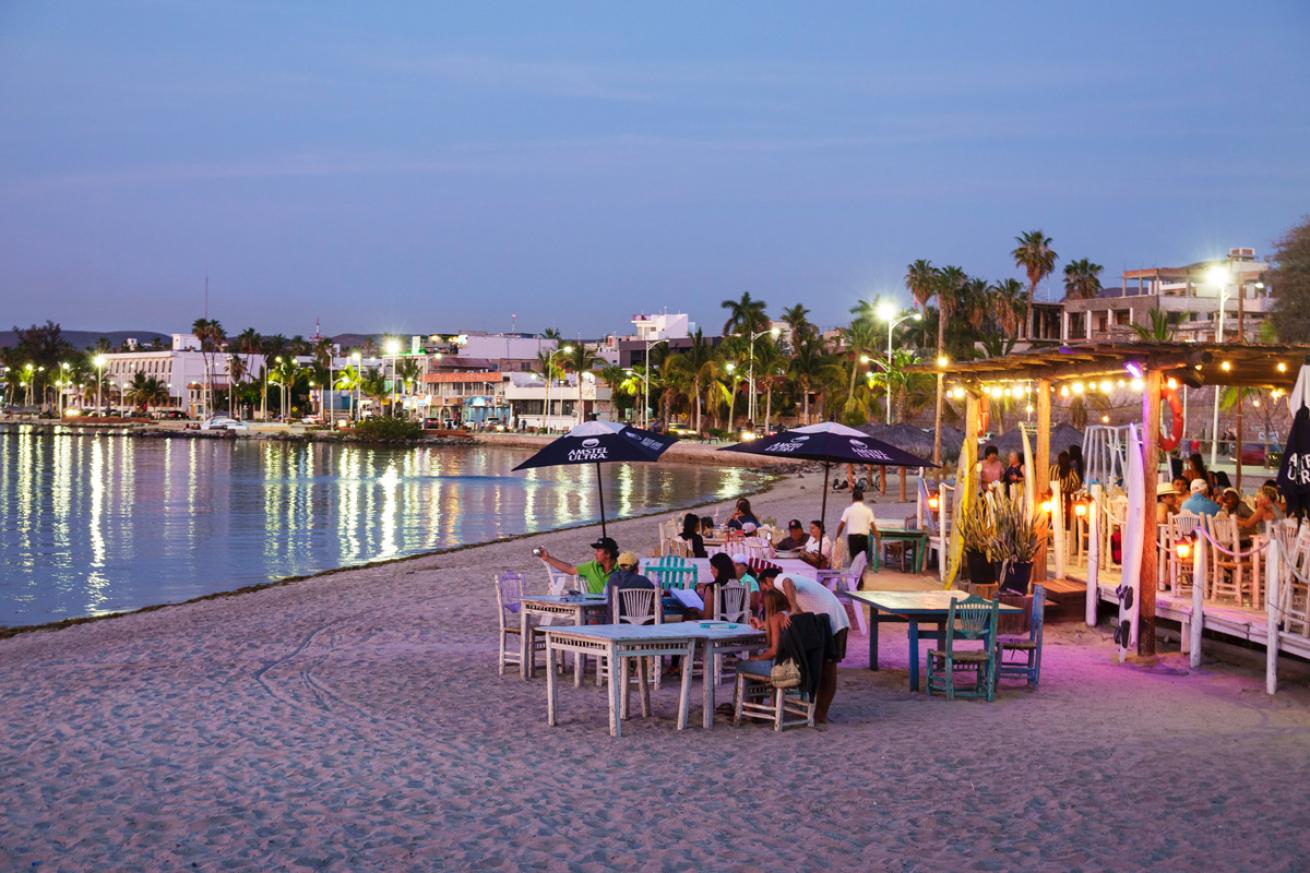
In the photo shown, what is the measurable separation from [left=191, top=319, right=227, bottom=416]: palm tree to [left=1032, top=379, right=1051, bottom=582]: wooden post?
17650 centimetres

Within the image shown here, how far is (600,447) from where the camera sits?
1424 centimetres

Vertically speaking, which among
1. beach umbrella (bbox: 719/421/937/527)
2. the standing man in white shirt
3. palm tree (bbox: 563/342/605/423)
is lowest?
the standing man in white shirt

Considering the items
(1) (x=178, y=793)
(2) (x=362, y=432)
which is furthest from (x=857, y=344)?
(1) (x=178, y=793)

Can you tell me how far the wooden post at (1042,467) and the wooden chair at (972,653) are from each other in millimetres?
3995

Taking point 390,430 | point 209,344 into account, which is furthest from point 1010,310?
point 209,344

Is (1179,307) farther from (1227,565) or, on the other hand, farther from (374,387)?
(374,387)

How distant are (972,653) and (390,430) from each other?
116 metres

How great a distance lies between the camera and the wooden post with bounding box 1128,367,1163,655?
12.2 metres

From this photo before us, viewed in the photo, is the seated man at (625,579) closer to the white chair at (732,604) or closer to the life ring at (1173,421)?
the white chair at (732,604)

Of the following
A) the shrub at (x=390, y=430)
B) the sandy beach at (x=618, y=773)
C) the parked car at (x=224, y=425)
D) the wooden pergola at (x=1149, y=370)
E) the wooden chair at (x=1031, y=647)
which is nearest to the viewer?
the sandy beach at (x=618, y=773)

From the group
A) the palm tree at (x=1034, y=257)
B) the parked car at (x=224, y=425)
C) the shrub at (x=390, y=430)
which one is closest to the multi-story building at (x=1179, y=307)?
the palm tree at (x=1034, y=257)

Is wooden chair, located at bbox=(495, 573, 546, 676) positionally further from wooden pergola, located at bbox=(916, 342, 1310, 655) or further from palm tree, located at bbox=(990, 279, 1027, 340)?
palm tree, located at bbox=(990, 279, 1027, 340)

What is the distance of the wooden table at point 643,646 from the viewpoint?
31.0 ft

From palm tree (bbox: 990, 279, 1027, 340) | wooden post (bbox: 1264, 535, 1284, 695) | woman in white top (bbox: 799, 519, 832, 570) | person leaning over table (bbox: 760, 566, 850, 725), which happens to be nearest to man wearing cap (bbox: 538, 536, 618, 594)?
person leaning over table (bbox: 760, 566, 850, 725)
